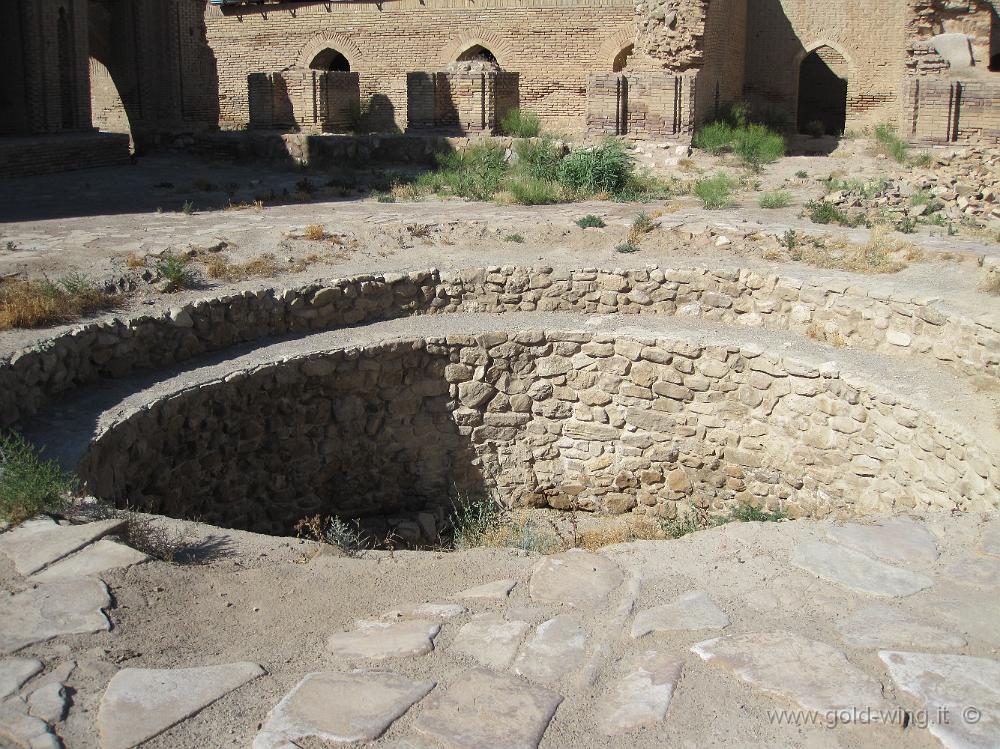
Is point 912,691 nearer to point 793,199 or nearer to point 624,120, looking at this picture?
point 793,199

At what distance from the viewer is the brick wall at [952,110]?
54.6ft

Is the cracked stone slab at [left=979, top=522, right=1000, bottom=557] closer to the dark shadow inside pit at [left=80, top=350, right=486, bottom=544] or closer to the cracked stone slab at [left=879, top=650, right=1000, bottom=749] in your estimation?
the cracked stone slab at [left=879, top=650, right=1000, bottom=749]

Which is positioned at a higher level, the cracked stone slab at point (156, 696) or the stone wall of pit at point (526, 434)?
the cracked stone slab at point (156, 696)

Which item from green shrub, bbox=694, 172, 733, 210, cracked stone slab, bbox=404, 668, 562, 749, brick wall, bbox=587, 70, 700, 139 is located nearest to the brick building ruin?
brick wall, bbox=587, 70, 700, 139

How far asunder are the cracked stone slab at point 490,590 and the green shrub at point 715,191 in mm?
8924

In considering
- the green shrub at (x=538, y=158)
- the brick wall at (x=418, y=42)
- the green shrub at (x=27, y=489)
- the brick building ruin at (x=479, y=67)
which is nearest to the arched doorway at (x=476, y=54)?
the brick building ruin at (x=479, y=67)

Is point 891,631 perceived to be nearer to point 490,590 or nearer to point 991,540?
point 991,540

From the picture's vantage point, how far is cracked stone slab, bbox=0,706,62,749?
307cm

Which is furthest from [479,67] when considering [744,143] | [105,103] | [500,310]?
[105,103]

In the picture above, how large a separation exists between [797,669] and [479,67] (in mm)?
17719

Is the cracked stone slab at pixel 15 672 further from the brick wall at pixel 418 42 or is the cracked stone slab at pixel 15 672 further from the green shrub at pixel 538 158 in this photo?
the brick wall at pixel 418 42

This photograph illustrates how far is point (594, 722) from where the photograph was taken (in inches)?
128

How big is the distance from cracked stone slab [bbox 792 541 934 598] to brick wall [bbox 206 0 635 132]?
55.3ft

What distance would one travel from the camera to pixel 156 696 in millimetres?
3348
